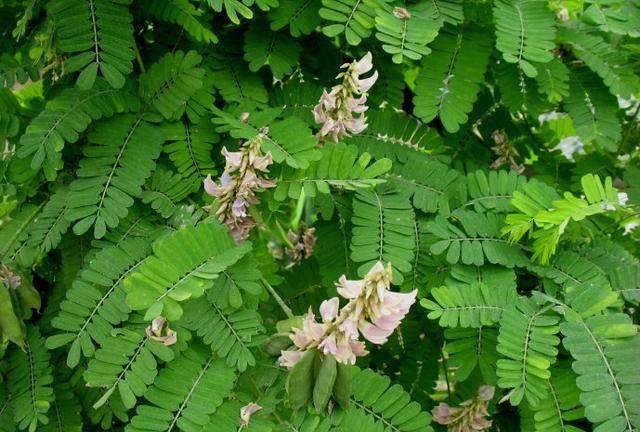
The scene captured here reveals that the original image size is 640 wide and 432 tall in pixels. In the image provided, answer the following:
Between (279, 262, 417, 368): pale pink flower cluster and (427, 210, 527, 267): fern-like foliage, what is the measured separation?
40 centimetres

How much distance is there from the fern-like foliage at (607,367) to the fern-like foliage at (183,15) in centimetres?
82

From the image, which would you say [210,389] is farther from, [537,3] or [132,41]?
[537,3]

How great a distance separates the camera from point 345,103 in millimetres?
1265

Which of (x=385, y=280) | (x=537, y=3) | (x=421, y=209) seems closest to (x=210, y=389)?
(x=385, y=280)

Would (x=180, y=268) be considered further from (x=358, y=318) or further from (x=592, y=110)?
(x=592, y=110)

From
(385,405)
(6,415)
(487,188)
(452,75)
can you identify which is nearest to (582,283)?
(487,188)

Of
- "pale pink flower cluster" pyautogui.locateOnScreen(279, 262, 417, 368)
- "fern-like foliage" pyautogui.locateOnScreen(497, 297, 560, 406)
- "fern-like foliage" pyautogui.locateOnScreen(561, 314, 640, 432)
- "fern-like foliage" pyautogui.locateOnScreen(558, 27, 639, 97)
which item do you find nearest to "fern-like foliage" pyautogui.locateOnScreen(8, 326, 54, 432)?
"pale pink flower cluster" pyautogui.locateOnScreen(279, 262, 417, 368)

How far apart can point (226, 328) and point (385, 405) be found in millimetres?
313

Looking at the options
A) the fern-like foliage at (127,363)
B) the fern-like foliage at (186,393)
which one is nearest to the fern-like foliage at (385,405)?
the fern-like foliage at (186,393)

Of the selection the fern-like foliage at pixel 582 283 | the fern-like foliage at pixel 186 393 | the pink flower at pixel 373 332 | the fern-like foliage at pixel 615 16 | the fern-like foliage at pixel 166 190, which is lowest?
the fern-like foliage at pixel 186 393

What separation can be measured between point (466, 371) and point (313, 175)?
17.8 inches

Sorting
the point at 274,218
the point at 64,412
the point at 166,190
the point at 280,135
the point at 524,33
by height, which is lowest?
the point at 64,412

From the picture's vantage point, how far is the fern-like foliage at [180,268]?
1079 millimetres

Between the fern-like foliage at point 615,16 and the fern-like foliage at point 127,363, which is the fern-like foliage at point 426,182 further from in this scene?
the fern-like foliage at point 127,363
